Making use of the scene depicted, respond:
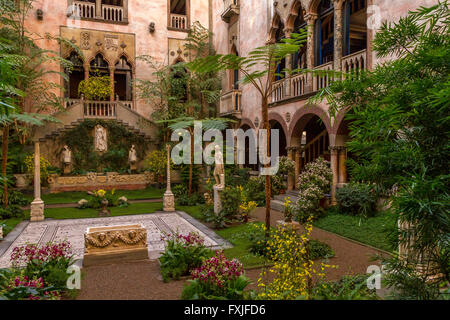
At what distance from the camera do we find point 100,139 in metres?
17.2

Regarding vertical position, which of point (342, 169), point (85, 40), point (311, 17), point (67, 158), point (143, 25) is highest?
point (143, 25)

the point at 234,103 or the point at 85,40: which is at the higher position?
the point at 85,40

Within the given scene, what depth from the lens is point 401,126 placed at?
79.0 inches

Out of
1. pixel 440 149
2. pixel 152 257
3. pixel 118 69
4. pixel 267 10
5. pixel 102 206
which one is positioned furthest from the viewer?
pixel 118 69

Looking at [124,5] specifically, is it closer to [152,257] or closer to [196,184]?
[196,184]

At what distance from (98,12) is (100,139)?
295 inches

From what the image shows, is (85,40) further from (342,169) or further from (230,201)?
(342,169)

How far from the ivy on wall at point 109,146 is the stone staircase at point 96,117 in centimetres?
28

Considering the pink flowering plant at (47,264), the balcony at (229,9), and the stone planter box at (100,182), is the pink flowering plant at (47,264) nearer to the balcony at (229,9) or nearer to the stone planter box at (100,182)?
the stone planter box at (100,182)

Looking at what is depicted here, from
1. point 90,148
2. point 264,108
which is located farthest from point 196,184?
point 264,108

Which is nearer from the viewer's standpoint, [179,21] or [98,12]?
[98,12]

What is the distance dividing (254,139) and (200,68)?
1012cm

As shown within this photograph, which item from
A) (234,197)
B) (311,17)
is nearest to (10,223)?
(234,197)

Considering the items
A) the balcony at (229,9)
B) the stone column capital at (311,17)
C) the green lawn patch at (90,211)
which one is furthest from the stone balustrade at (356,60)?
the balcony at (229,9)
